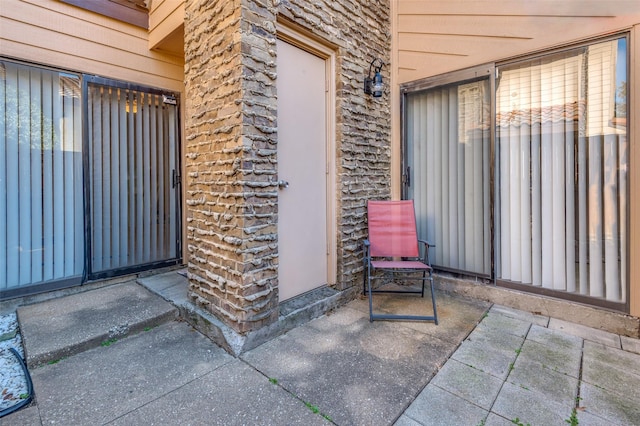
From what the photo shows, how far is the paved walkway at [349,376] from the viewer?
1549 millimetres

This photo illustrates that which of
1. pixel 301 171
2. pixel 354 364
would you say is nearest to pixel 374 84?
pixel 301 171

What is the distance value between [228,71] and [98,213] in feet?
7.41

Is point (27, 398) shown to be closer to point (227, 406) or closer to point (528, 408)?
point (227, 406)

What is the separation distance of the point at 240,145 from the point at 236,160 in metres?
0.11

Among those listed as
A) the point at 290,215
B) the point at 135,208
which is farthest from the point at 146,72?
the point at 290,215

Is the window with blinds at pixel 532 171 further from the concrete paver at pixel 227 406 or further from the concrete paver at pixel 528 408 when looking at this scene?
the concrete paver at pixel 227 406

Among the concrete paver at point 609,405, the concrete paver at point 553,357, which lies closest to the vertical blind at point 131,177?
the concrete paver at point 553,357

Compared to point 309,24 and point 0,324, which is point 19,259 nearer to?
point 0,324

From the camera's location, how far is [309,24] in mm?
2598

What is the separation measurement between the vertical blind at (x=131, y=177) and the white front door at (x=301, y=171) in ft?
6.43

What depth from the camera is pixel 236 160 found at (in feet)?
7.01

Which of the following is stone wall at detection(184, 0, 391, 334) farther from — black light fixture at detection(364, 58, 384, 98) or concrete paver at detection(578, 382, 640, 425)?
concrete paver at detection(578, 382, 640, 425)

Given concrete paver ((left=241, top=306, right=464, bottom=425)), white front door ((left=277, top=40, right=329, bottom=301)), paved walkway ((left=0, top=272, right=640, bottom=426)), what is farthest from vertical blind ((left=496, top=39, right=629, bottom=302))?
white front door ((left=277, top=40, right=329, bottom=301))

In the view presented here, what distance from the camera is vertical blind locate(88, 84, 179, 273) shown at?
3238mm
